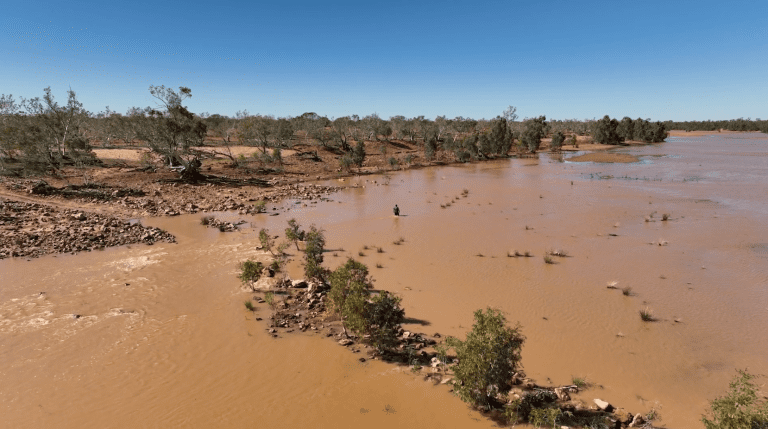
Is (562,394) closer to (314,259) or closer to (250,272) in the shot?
(314,259)

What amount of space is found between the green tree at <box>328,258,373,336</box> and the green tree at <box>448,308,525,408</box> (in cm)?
289

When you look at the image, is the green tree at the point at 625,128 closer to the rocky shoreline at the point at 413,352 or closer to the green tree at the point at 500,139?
the green tree at the point at 500,139

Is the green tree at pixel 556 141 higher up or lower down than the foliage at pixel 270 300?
higher up

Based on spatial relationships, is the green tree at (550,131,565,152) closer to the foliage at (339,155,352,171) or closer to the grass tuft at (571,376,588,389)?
the foliage at (339,155,352,171)

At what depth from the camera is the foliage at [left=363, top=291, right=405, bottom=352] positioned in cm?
953

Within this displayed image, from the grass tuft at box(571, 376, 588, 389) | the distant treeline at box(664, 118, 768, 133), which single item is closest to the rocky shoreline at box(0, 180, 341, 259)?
the grass tuft at box(571, 376, 588, 389)

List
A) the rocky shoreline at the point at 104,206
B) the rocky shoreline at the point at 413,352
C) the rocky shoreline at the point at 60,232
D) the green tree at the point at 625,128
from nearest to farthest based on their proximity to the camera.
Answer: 1. the rocky shoreline at the point at 413,352
2. the rocky shoreline at the point at 60,232
3. the rocky shoreline at the point at 104,206
4. the green tree at the point at 625,128

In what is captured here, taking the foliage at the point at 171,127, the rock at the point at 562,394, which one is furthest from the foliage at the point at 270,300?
the foliage at the point at 171,127

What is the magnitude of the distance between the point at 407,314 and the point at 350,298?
329 centimetres

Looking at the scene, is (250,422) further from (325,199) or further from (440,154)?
(440,154)

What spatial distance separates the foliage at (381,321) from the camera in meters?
9.53

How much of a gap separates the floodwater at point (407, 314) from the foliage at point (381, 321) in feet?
2.11

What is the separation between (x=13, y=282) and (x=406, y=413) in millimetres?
17366

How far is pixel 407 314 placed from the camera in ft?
39.8
